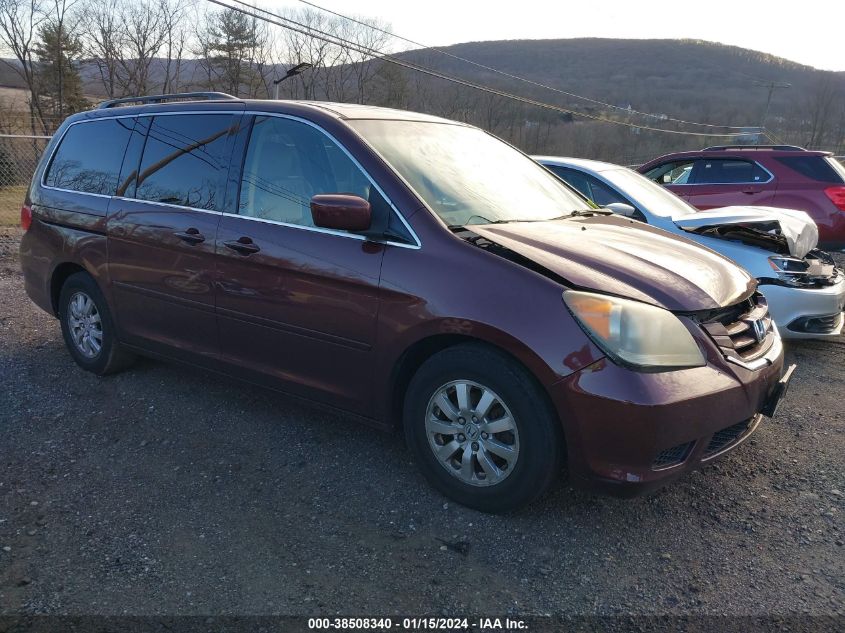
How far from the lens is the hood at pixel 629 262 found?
2896mm

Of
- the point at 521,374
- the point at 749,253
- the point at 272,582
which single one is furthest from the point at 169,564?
the point at 749,253

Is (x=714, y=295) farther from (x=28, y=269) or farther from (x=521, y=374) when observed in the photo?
(x=28, y=269)

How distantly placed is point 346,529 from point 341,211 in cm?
144

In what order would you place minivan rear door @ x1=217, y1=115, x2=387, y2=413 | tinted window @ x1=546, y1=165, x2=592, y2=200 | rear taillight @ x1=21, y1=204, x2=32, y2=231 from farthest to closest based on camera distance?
1. tinted window @ x1=546, y1=165, x2=592, y2=200
2. rear taillight @ x1=21, y1=204, x2=32, y2=231
3. minivan rear door @ x1=217, y1=115, x2=387, y2=413

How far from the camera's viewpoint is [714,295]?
3.08 metres

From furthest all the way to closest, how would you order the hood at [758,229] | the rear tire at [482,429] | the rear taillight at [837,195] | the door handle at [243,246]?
the rear taillight at [837,195] → the hood at [758,229] → the door handle at [243,246] → the rear tire at [482,429]

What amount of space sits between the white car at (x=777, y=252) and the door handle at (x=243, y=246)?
2924 mm

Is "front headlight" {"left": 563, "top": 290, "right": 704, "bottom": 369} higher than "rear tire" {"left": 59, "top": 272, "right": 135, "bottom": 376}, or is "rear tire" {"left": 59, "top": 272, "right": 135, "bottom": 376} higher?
"front headlight" {"left": 563, "top": 290, "right": 704, "bottom": 369}

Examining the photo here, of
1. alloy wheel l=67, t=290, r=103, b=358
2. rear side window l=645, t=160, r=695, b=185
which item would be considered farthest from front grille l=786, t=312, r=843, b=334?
alloy wheel l=67, t=290, r=103, b=358

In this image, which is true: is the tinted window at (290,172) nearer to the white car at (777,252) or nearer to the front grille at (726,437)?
the front grille at (726,437)

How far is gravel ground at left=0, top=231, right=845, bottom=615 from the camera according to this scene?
8.38ft

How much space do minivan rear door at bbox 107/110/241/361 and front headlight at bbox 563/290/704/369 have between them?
2143 mm

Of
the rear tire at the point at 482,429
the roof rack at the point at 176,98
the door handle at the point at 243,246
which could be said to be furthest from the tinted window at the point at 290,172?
the rear tire at the point at 482,429

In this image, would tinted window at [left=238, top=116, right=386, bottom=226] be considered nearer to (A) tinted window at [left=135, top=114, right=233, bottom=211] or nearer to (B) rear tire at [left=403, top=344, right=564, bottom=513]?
(A) tinted window at [left=135, top=114, right=233, bottom=211]
